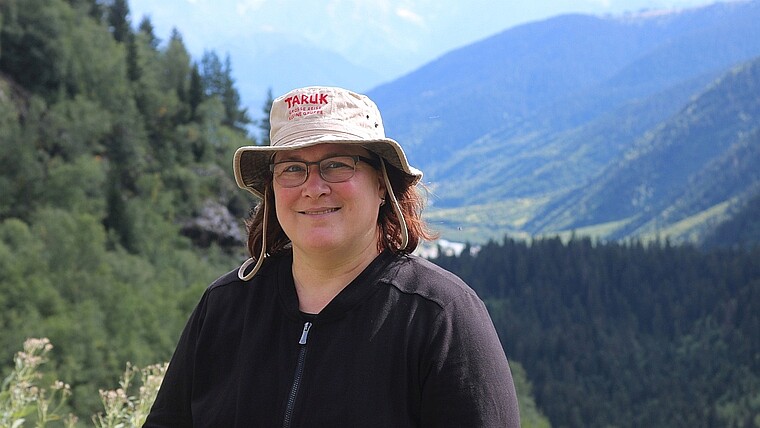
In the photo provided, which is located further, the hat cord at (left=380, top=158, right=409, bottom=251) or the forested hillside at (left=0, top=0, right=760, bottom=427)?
the forested hillside at (left=0, top=0, right=760, bottom=427)

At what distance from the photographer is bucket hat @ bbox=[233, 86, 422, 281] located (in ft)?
11.3

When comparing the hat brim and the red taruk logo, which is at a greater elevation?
the red taruk logo

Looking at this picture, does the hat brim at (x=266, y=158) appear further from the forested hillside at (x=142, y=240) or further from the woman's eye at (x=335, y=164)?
the forested hillside at (x=142, y=240)

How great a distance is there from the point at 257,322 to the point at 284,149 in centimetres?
65

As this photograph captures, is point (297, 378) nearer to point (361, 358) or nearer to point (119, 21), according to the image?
point (361, 358)

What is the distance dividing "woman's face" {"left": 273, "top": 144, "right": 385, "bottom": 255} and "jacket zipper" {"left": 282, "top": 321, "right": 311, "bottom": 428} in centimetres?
31

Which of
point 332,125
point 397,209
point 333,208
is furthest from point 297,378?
point 332,125

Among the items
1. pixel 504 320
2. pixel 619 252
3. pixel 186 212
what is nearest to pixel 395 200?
pixel 186 212

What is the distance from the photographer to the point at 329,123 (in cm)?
346

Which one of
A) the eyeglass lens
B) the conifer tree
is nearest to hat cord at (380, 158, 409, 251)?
the eyeglass lens

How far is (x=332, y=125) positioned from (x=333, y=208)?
31cm

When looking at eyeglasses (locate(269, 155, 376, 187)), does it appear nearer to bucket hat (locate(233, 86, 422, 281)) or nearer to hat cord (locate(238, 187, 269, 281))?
bucket hat (locate(233, 86, 422, 281))

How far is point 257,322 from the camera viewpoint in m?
3.62

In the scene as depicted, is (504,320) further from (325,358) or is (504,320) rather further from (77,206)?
(325,358)
